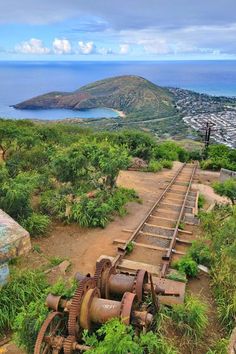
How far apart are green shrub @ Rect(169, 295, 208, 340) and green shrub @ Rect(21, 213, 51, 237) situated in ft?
15.9

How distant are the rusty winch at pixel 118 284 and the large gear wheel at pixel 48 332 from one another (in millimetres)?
768

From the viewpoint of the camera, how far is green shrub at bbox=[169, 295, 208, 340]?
21.2 feet

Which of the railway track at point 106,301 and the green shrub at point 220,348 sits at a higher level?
the railway track at point 106,301

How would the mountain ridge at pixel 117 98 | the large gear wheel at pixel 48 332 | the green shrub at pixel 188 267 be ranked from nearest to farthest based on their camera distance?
the large gear wheel at pixel 48 332
the green shrub at pixel 188 267
the mountain ridge at pixel 117 98

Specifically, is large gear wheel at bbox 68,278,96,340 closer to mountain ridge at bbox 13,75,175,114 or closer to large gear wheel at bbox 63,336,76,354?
large gear wheel at bbox 63,336,76,354

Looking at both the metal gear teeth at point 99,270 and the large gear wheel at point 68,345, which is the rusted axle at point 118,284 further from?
the large gear wheel at point 68,345

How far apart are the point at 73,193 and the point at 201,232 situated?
420 centimetres

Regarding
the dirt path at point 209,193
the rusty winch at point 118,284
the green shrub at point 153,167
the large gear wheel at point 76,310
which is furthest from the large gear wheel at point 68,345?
the green shrub at point 153,167

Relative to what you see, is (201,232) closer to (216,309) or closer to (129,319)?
(216,309)

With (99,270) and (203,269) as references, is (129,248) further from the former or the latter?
(99,270)

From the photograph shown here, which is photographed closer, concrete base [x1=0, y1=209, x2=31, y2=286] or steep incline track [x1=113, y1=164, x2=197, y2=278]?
concrete base [x1=0, y1=209, x2=31, y2=286]

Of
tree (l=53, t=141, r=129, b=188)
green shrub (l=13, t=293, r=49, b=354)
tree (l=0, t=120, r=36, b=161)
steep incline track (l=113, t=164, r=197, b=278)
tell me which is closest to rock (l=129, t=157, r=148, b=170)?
steep incline track (l=113, t=164, r=197, b=278)

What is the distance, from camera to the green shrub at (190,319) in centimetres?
646

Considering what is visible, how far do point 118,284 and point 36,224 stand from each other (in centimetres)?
502
